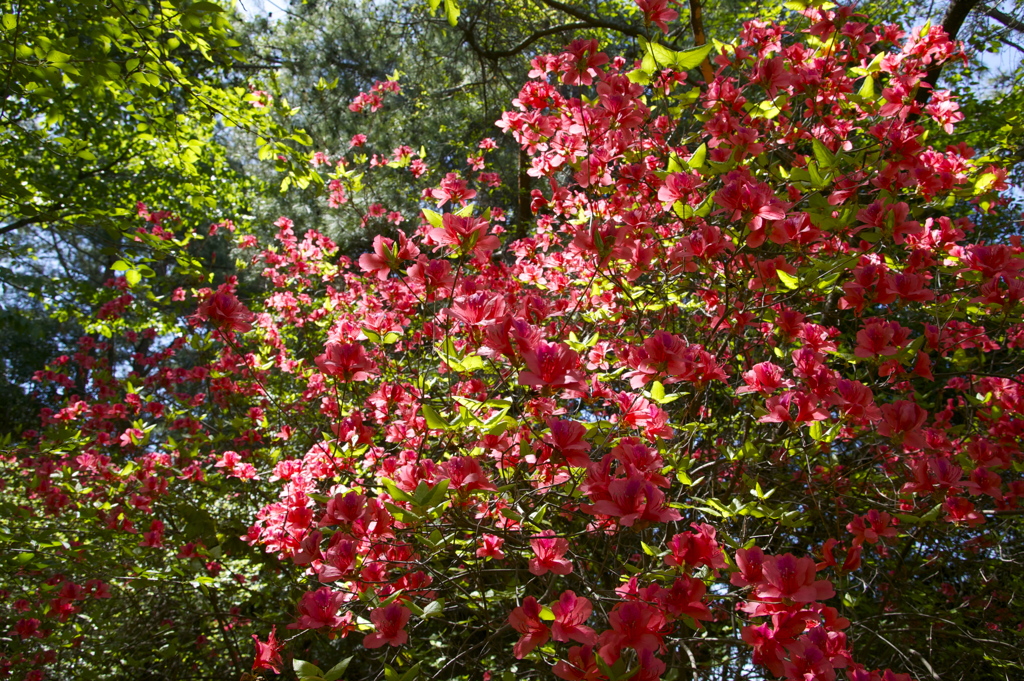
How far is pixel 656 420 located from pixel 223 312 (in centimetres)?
114

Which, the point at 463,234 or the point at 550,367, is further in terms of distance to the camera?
the point at 463,234

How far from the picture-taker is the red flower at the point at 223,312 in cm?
141

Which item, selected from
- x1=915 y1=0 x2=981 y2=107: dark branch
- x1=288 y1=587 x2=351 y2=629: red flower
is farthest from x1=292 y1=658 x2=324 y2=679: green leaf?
x1=915 y1=0 x2=981 y2=107: dark branch

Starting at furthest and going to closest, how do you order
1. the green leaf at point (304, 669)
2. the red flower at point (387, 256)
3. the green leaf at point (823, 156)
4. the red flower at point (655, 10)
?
the red flower at point (655, 10), the green leaf at point (823, 156), the red flower at point (387, 256), the green leaf at point (304, 669)

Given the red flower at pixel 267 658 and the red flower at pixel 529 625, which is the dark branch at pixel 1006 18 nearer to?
the red flower at pixel 529 625

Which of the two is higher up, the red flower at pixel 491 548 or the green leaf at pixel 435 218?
the green leaf at pixel 435 218

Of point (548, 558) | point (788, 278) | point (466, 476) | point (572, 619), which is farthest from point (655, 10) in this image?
point (572, 619)

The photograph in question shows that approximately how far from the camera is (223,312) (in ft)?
4.65

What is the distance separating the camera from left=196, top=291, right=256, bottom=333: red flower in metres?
1.41

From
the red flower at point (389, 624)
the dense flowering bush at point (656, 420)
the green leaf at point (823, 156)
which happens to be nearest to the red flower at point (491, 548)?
the dense flowering bush at point (656, 420)

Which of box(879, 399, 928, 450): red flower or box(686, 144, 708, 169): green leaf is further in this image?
box(686, 144, 708, 169): green leaf

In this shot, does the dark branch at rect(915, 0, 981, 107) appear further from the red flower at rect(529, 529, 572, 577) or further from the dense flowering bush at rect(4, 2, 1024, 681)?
the red flower at rect(529, 529, 572, 577)

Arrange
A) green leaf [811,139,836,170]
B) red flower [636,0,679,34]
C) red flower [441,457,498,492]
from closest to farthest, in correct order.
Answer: red flower [441,457,498,492] < green leaf [811,139,836,170] < red flower [636,0,679,34]

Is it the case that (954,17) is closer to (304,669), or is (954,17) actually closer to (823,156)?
(823,156)
